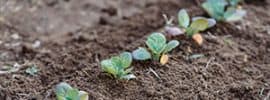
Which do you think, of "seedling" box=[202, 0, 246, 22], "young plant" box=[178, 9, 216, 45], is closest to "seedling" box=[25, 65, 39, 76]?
"young plant" box=[178, 9, 216, 45]

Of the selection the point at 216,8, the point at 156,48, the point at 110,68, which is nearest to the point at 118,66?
the point at 110,68

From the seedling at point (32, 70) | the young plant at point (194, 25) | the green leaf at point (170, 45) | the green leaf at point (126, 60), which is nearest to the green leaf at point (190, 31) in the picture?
the young plant at point (194, 25)

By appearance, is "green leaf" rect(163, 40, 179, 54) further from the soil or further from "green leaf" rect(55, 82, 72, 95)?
"green leaf" rect(55, 82, 72, 95)

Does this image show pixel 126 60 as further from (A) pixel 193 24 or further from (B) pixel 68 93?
(A) pixel 193 24

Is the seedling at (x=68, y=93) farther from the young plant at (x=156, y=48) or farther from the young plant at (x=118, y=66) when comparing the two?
the young plant at (x=156, y=48)

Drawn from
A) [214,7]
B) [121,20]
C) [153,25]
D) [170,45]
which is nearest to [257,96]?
[170,45]

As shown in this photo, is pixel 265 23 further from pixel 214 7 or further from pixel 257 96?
pixel 257 96

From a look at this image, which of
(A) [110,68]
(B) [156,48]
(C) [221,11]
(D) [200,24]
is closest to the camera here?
(A) [110,68]
